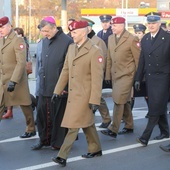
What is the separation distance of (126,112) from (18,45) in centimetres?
212

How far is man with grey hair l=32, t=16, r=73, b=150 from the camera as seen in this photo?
20.5ft

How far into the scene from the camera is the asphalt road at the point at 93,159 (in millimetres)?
5773

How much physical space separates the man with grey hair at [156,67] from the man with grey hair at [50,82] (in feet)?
3.69

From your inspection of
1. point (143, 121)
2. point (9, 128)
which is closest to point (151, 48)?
point (143, 121)

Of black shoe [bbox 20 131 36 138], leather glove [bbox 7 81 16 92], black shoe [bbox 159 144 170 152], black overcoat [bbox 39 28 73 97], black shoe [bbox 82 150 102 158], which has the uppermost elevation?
black overcoat [bbox 39 28 73 97]

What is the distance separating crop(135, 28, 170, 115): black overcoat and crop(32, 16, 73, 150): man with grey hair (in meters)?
1.13

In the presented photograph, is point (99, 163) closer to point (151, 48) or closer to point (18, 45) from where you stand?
point (151, 48)

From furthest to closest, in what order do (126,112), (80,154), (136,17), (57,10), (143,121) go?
(57,10), (136,17), (143,121), (126,112), (80,154)

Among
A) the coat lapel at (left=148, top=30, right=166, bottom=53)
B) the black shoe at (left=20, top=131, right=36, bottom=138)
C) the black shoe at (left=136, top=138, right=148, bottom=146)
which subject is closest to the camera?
the coat lapel at (left=148, top=30, right=166, bottom=53)

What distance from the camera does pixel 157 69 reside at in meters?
6.43

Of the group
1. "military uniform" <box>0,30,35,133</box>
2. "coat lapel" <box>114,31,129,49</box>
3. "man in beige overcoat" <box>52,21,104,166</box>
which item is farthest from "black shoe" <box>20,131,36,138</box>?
"coat lapel" <box>114,31,129,49</box>

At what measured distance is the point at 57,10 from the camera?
48500 mm

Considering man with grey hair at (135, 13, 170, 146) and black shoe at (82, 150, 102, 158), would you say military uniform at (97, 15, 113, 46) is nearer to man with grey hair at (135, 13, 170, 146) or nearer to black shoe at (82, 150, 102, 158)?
man with grey hair at (135, 13, 170, 146)

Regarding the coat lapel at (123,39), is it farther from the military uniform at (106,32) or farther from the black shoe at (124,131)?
the military uniform at (106,32)
